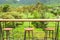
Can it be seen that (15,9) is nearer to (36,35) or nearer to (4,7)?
(4,7)

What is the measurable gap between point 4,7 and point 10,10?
0.83 feet

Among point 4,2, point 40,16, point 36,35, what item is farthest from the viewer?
point 4,2

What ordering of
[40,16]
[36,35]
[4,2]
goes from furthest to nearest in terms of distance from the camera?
1. [4,2]
2. [40,16]
3. [36,35]

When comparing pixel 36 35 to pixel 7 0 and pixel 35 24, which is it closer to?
pixel 35 24

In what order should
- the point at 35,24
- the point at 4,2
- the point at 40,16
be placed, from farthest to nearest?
the point at 4,2 → the point at 40,16 → the point at 35,24

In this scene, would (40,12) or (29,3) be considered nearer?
(40,12)

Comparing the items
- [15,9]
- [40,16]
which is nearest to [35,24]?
[40,16]

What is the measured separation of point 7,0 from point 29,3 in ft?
2.78

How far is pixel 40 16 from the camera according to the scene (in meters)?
6.38

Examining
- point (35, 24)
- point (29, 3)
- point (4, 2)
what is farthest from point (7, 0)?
point (35, 24)

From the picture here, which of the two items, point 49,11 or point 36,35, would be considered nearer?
point 36,35

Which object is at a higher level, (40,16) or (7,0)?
(7,0)

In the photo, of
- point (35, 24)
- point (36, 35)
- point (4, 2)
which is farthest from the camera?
point (4, 2)

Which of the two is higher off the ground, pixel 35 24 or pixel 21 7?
pixel 21 7
